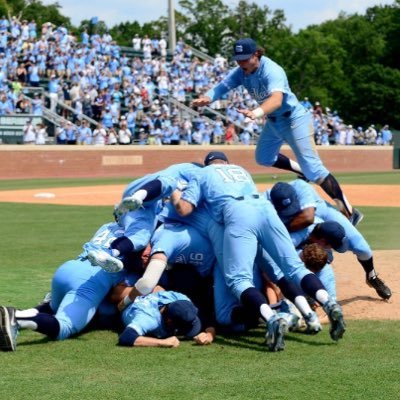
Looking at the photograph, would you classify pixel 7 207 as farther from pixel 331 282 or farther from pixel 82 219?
pixel 331 282

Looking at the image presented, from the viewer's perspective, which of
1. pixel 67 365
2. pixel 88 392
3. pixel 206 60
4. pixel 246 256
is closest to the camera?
pixel 88 392

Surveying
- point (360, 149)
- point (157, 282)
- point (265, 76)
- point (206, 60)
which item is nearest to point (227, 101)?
point (206, 60)

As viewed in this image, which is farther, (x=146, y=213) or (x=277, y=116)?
(x=277, y=116)

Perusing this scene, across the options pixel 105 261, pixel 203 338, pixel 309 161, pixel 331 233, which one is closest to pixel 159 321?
pixel 203 338

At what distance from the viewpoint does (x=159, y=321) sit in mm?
6805

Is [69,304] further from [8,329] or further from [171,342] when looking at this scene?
[171,342]

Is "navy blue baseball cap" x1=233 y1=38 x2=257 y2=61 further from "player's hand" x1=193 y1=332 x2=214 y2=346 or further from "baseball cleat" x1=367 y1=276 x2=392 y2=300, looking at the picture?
"player's hand" x1=193 y1=332 x2=214 y2=346

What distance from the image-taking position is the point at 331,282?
7.63 meters

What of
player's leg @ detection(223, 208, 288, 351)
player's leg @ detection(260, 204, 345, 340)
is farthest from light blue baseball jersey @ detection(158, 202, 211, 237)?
player's leg @ detection(260, 204, 345, 340)

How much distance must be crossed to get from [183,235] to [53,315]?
1.21 m

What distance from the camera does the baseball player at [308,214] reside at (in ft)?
25.1

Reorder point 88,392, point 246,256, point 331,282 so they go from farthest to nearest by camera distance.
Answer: point 331,282 → point 246,256 → point 88,392

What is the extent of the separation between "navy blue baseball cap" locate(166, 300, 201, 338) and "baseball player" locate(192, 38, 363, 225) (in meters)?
3.04

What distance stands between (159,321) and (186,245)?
2.43ft
